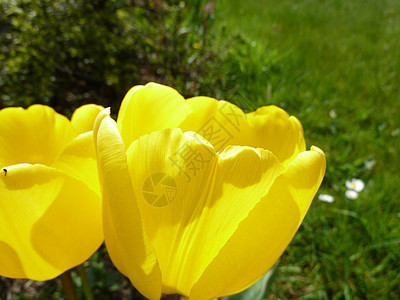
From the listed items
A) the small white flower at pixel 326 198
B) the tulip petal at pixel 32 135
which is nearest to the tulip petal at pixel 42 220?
the tulip petal at pixel 32 135

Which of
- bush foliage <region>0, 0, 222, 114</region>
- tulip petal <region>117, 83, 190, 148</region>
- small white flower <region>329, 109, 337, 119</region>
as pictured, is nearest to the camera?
tulip petal <region>117, 83, 190, 148</region>

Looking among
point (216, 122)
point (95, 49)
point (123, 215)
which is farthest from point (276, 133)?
point (95, 49)

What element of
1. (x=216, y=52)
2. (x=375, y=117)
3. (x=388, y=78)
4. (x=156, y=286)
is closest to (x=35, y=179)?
(x=156, y=286)

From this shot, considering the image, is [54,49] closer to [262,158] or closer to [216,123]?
[216,123]

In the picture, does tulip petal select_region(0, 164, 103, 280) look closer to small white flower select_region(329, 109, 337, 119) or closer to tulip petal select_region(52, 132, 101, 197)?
tulip petal select_region(52, 132, 101, 197)

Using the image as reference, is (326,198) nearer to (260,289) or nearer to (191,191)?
(260,289)

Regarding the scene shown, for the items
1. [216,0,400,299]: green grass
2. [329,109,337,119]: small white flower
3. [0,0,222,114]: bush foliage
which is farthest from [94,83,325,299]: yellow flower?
[329,109,337,119]: small white flower
